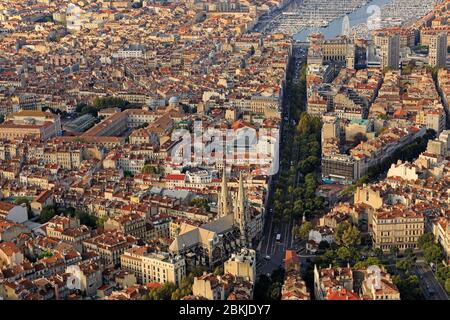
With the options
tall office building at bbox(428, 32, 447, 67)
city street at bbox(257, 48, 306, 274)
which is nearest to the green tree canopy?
city street at bbox(257, 48, 306, 274)

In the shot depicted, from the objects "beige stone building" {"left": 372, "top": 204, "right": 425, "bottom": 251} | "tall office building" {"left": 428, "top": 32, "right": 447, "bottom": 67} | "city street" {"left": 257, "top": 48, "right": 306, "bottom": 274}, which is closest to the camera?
"city street" {"left": 257, "top": 48, "right": 306, "bottom": 274}

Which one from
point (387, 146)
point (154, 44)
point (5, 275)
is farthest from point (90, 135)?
point (154, 44)

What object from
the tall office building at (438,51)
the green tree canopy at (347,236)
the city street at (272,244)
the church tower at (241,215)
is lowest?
the city street at (272,244)

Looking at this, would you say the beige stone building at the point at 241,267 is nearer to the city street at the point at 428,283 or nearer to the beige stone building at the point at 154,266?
the beige stone building at the point at 154,266

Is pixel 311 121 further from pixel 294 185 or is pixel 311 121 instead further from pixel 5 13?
pixel 5 13

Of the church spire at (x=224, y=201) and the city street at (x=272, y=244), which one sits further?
the church spire at (x=224, y=201)

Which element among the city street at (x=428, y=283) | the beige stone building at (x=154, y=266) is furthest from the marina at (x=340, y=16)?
the beige stone building at (x=154, y=266)

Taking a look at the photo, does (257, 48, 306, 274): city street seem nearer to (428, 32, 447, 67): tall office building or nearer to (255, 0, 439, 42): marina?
(428, 32, 447, 67): tall office building
